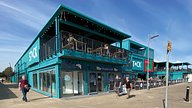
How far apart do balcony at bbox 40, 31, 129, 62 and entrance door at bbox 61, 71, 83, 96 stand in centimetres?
157

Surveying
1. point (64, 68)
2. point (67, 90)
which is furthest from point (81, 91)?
point (64, 68)

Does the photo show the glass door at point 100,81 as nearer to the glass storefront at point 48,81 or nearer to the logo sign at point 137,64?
the glass storefront at point 48,81

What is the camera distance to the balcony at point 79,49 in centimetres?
1222

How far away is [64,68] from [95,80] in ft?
11.6

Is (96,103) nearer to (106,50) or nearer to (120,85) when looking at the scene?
(120,85)

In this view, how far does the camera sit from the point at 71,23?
1330 centimetres

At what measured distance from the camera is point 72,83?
43.7 feet

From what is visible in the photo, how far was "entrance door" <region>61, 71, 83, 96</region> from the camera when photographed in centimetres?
1274

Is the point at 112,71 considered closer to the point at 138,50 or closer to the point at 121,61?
the point at 121,61

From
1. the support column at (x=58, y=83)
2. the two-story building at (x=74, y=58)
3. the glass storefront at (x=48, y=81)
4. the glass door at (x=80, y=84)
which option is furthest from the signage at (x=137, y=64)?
the support column at (x=58, y=83)

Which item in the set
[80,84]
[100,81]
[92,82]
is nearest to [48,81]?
[80,84]

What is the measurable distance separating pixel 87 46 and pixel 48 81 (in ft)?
14.2

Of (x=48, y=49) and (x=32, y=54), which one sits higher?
(x=48, y=49)

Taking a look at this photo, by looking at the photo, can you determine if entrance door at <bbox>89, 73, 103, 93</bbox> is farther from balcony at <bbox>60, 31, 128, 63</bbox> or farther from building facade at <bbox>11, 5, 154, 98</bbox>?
balcony at <bbox>60, 31, 128, 63</bbox>
